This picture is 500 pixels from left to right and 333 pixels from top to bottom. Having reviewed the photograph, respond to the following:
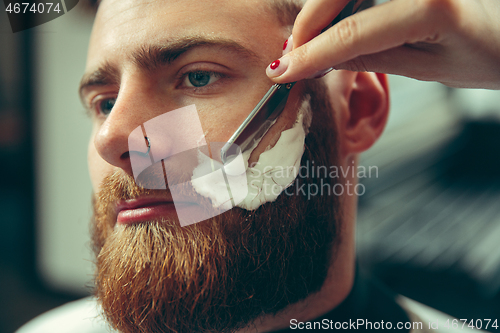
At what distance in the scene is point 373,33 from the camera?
479 mm

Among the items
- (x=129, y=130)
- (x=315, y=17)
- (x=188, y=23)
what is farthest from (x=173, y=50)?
(x=315, y=17)

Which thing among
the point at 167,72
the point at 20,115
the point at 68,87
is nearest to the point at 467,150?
the point at 167,72

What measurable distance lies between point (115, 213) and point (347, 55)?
0.60 m

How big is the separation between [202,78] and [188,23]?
0.11 meters

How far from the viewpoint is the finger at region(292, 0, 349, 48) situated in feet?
1.70

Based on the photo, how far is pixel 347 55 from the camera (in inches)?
19.8

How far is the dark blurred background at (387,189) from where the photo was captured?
1110 mm

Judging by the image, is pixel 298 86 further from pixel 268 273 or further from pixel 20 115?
pixel 20 115

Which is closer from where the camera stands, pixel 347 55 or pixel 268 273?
pixel 347 55

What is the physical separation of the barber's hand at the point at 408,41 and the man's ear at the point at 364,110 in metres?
0.27

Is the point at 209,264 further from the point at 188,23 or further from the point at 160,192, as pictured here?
the point at 188,23

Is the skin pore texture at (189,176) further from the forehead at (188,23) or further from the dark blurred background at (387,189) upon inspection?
the dark blurred background at (387,189)

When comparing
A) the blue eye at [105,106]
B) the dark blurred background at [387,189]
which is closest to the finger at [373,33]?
the blue eye at [105,106]

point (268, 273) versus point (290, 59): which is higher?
point (290, 59)
